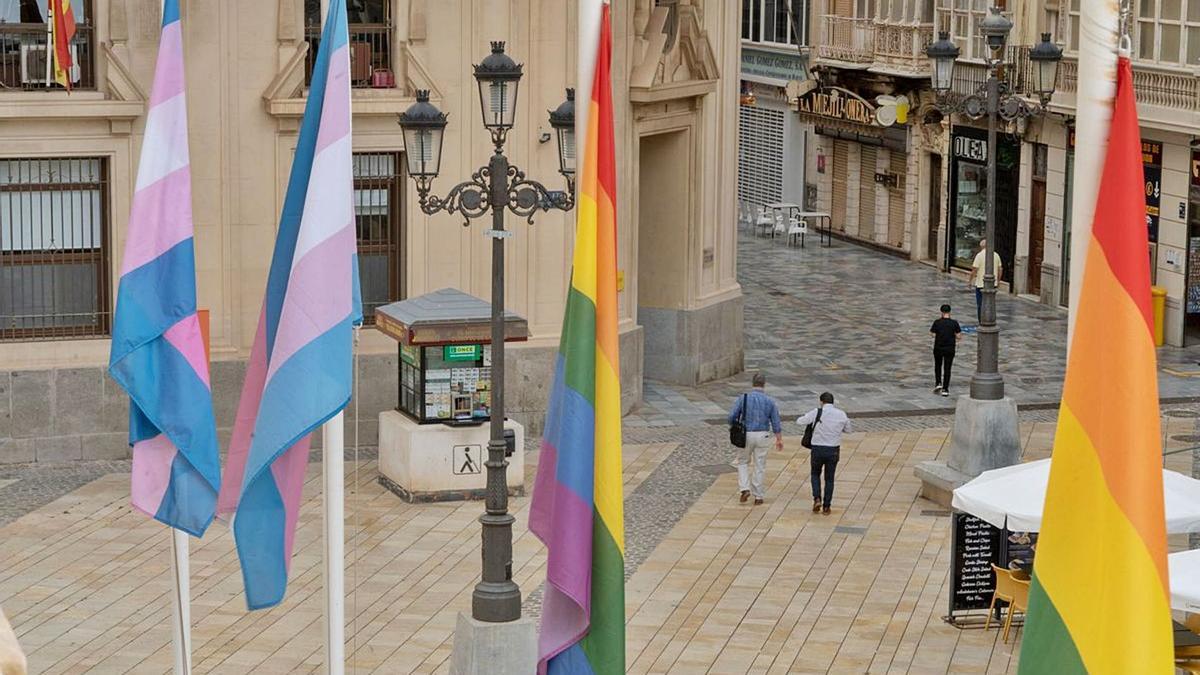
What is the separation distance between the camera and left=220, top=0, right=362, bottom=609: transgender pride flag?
11586 mm

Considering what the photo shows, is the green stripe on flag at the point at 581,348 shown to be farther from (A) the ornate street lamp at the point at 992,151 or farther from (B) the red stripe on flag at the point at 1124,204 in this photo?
(A) the ornate street lamp at the point at 992,151

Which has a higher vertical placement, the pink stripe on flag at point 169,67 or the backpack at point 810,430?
the pink stripe on flag at point 169,67

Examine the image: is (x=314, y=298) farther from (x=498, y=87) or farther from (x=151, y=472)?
(x=498, y=87)

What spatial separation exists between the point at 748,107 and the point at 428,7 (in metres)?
30.1

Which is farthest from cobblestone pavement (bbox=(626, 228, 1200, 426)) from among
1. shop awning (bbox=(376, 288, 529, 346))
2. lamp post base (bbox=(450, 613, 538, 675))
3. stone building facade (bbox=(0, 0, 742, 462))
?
lamp post base (bbox=(450, 613, 538, 675))

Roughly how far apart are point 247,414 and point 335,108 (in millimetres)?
1933

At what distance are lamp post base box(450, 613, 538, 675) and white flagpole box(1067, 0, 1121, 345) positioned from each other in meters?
7.79

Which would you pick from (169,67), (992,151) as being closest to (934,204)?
(992,151)

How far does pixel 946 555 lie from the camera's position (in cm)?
2116

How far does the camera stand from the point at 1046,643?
873 cm

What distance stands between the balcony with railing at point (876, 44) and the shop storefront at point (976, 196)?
2046 mm

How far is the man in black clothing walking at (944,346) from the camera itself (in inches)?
1150

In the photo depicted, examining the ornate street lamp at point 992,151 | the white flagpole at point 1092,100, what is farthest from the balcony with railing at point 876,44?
the white flagpole at point 1092,100

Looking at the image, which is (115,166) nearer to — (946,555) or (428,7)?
(428,7)
